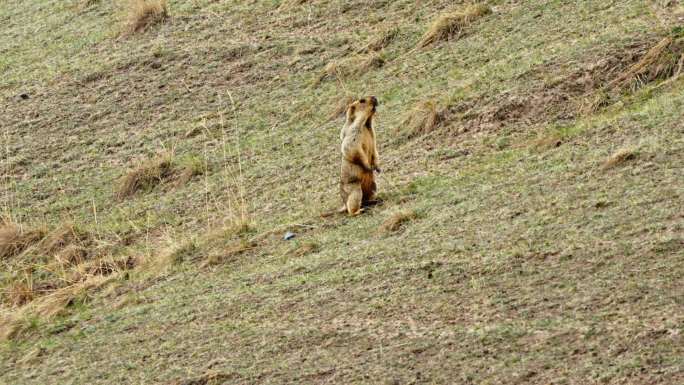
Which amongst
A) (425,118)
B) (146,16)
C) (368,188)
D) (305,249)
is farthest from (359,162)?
(146,16)

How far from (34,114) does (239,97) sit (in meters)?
2.68

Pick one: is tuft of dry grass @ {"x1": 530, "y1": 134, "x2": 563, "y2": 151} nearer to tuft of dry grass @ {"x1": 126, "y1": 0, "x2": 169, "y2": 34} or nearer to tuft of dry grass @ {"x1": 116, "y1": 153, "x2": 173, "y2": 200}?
tuft of dry grass @ {"x1": 116, "y1": 153, "x2": 173, "y2": 200}

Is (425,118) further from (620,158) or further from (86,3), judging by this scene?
(86,3)

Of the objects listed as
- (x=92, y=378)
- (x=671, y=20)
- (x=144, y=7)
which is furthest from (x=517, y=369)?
(x=144, y=7)

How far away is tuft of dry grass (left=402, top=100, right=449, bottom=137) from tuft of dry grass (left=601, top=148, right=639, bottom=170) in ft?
9.46

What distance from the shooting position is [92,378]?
10312mm

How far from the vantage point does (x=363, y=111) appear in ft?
41.5

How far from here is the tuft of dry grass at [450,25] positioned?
53.4 ft

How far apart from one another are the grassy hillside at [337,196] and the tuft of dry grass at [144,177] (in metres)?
0.02

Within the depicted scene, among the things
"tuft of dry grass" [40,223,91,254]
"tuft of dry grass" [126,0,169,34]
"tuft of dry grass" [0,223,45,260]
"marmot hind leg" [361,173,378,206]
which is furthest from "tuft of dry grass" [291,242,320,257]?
"tuft of dry grass" [126,0,169,34]

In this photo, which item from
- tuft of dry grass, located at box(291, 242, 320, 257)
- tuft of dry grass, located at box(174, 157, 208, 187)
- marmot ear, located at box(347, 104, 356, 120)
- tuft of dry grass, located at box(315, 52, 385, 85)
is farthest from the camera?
tuft of dry grass, located at box(315, 52, 385, 85)

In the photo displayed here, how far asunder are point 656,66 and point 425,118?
2.26 metres

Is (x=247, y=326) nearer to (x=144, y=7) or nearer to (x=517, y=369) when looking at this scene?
(x=517, y=369)

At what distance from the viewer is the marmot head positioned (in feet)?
41.4
